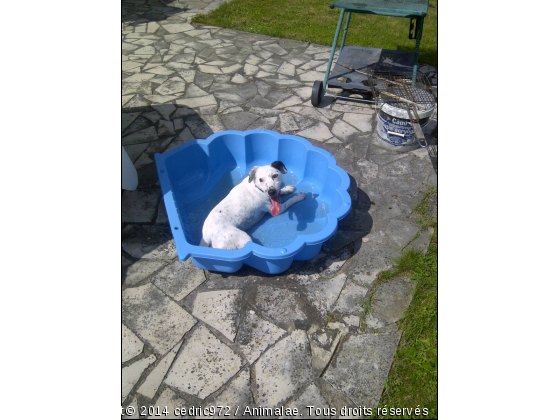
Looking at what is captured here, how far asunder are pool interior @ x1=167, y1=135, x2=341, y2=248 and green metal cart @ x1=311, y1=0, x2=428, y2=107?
5.30 feet

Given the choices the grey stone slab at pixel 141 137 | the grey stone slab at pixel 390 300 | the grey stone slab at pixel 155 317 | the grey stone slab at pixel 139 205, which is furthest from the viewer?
the grey stone slab at pixel 141 137

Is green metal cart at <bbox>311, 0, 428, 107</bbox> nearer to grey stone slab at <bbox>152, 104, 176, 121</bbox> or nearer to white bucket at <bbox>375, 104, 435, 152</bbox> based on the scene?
white bucket at <bbox>375, 104, 435, 152</bbox>

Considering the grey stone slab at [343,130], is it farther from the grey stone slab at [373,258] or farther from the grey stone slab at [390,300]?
the grey stone slab at [390,300]

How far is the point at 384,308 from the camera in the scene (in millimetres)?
3186

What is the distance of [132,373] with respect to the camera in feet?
9.12

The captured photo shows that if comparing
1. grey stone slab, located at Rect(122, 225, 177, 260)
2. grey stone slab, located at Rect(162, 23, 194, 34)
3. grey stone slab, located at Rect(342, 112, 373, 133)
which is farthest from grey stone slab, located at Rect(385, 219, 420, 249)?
grey stone slab, located at Rect(162, 23, 194, 34)

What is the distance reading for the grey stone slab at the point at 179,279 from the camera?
10.8 ft

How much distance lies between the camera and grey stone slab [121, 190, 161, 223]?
156 inches

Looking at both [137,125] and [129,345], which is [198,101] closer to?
[137,125]

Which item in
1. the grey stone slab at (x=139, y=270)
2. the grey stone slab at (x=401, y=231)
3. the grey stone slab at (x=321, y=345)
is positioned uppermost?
the grey stone slab at (x=401, y=231)

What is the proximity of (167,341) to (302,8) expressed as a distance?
32.1ft

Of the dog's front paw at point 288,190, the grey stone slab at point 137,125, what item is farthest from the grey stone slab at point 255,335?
the grey stone slab at point 137,125

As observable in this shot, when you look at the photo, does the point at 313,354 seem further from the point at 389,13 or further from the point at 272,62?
the point at 272,62

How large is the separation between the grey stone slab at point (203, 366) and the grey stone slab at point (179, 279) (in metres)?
0.47
